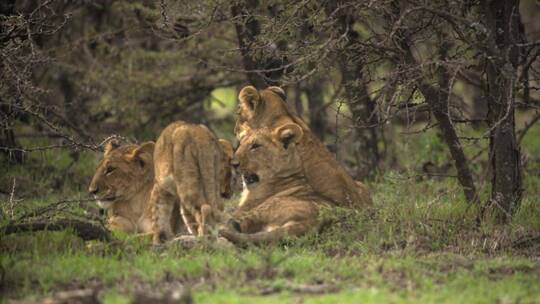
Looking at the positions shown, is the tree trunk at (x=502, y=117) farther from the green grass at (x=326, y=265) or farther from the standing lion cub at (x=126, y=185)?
the standing lion cub at (x=126, y=185)

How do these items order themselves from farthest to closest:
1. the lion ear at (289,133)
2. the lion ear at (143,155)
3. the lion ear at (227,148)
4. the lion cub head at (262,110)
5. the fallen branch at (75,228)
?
the lion cub head at (262,110) → the lion ear at (143,155) → the lion ear at (227,148) → the lion ear at (289,133) → the fallen branch at (75,228)

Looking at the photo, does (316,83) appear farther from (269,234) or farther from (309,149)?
(269,234)

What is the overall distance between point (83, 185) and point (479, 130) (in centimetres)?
616

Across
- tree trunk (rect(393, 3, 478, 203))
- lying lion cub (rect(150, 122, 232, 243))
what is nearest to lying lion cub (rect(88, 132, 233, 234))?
lying lion cub (rect(150, 122, 232, 243))

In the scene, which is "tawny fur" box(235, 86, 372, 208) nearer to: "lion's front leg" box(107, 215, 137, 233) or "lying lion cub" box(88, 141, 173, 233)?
"lying lion cub" box(88, 141, 173, 233)

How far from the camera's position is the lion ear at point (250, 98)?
8750mm

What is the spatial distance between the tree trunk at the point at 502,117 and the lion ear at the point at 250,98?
2049 millimetres

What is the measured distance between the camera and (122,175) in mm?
8562

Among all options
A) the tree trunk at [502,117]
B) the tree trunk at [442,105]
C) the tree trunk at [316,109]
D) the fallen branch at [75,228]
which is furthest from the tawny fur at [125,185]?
the tree trunk at [316,109]

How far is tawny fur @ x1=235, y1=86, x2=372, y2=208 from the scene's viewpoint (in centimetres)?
831

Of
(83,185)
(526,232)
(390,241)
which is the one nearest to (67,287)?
(390,241)

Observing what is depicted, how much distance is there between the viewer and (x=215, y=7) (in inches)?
375

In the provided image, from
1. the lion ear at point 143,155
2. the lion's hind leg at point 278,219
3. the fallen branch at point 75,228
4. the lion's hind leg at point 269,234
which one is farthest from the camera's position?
the lion ear at point 143,155

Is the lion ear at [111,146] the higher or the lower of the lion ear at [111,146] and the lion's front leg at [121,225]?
the higher
